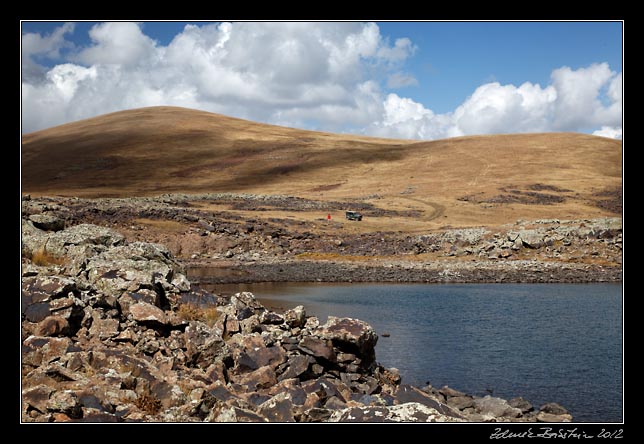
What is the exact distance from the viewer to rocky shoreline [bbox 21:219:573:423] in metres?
13.3

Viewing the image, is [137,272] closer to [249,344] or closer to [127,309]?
[127,309]

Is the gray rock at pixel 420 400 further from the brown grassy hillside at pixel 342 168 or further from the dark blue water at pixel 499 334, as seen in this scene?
the brown grassy hillside at pixel 342 168

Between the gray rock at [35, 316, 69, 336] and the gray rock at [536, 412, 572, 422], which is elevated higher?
the gray rock at [35, 316, 69, 336]

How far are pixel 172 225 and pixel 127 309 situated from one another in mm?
52117

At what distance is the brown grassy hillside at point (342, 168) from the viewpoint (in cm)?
9988

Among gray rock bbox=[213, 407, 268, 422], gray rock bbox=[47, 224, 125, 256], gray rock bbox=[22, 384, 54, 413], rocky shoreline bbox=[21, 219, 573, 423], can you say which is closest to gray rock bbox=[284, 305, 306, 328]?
rocky shoreline bbox=[21, 219, 573, 423]

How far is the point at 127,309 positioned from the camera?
58.9ft

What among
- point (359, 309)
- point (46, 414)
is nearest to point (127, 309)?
point (46, 414)

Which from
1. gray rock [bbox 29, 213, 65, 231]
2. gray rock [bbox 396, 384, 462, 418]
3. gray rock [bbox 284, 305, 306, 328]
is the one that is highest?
gray rock [bbox 29, 213, 65, 231]

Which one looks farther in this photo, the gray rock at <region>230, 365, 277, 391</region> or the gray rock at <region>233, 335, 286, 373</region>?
the gray rock at <region>233, 335, 286, 373</region>

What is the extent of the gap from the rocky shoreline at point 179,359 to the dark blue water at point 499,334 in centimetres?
216

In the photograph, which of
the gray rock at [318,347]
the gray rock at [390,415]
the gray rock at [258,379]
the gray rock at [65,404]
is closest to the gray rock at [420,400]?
the gray rock at [390,415]

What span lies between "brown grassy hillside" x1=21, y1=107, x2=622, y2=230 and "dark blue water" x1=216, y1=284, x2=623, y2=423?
112ft

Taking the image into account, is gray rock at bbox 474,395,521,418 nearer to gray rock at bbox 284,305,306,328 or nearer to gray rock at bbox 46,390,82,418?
gray rock at bbox 284,305,306,328
